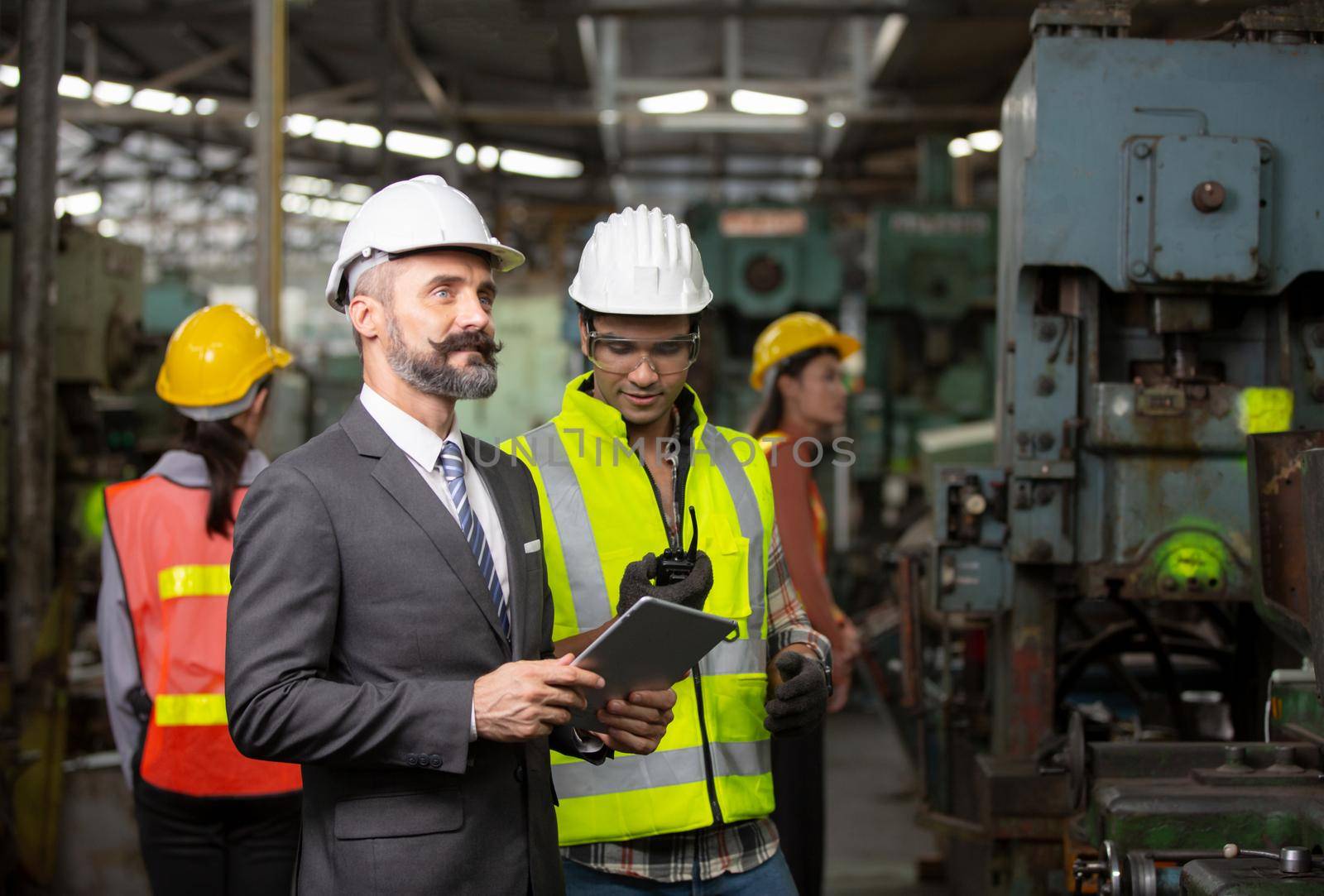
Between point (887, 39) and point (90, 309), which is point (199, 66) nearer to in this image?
point (90, 309)

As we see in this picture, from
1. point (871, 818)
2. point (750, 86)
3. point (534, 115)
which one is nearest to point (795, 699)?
point (871, 818)

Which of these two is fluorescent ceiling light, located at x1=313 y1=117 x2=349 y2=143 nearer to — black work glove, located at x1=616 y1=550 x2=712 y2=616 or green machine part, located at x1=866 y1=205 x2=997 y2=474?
green machine part, located at x1=866 y1=205 x2=997 y2=474

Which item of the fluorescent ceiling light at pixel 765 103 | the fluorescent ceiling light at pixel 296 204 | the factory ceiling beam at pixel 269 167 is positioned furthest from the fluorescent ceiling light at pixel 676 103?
the factory ceiling beam at pixel 269 167

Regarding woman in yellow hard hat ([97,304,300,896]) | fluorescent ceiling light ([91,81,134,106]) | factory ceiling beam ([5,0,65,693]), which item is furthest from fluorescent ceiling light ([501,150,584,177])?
woman in yellow hard hat ([97,304,300,896])

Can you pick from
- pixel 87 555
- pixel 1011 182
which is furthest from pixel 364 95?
pixel 1011 182

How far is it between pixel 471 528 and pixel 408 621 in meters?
0.16

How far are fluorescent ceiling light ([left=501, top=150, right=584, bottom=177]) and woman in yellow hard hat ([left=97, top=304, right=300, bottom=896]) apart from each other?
10.8 meters

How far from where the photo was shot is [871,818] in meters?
5.55

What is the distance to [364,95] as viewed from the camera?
10867 millimetres

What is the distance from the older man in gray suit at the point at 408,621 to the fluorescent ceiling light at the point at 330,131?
9959 mm

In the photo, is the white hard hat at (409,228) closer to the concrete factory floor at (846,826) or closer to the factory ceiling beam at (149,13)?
the concrete factory floor at (846,826)

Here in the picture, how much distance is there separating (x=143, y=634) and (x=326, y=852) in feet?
3.79

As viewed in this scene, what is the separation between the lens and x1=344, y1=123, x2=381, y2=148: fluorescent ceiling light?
11.3m

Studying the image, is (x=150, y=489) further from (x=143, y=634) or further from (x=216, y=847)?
(x=216, y=847)
